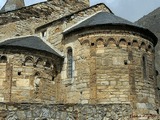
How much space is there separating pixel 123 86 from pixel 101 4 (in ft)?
19.6

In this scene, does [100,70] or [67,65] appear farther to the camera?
[67,65]

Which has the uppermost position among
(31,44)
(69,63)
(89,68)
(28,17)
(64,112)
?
(28,17)

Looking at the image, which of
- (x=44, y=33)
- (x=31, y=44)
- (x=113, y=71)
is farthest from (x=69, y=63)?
(x=44, y=33)

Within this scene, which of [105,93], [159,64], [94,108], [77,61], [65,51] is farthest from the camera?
[159,64]

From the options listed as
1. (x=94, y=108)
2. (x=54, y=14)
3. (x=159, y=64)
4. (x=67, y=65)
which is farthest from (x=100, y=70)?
(x=159, y=64)

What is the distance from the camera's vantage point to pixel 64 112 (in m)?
7.64

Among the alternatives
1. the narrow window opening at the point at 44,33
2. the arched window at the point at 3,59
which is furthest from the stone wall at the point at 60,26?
the arched window at the point at 3,59

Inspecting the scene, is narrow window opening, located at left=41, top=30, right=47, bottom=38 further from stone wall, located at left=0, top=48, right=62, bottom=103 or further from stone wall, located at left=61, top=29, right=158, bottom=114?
stone wall, located at left=61, top=29, right=158, bottom=114

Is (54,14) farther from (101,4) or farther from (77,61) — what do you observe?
(77,61)

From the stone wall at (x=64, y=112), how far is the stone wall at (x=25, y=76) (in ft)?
18.6

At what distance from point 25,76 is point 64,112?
19.4 feet

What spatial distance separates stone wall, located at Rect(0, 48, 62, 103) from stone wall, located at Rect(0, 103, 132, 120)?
5.67 m

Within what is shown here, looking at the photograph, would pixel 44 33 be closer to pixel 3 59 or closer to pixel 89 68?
pixel 3 59

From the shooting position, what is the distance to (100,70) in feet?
42.3
